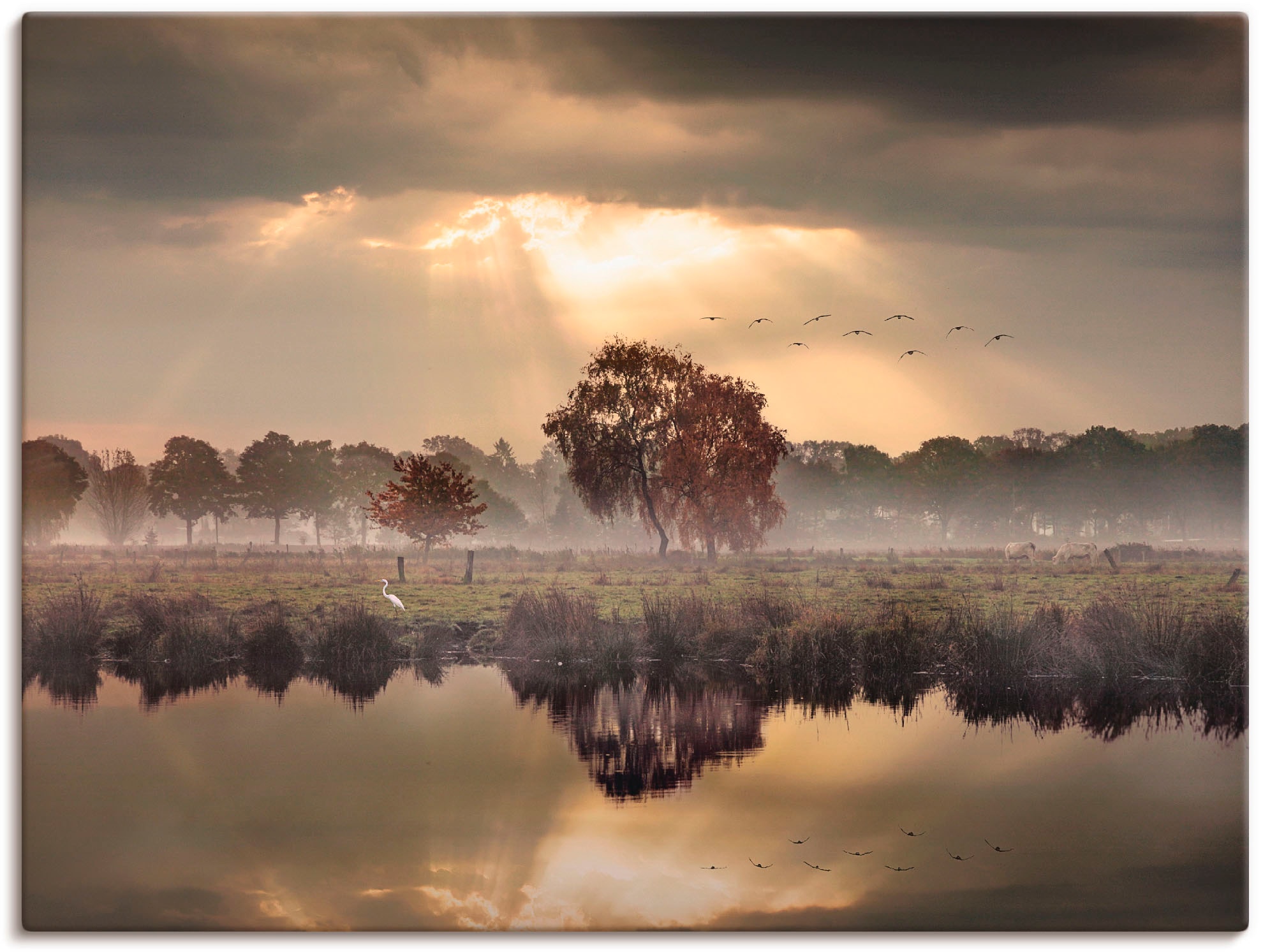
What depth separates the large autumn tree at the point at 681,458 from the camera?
21109 mm

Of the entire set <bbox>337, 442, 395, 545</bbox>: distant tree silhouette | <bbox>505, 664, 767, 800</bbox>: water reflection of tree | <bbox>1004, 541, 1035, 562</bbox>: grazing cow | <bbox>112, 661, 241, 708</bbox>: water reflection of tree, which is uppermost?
<bbox>337, 442, 395, 545</bbox>: distant tree silhouette

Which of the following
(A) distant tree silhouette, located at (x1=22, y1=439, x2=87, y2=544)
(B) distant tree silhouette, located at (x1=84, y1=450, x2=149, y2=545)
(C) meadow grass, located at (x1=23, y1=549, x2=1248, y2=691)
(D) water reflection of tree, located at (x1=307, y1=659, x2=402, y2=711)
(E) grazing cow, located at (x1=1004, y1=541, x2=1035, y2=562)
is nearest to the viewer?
(A) distant tree silhouette, located at (x1=22, y1=439, x2=87, y2=544)

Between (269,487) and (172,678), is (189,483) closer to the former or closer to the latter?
(269,487)

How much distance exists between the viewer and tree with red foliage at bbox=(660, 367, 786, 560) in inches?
848

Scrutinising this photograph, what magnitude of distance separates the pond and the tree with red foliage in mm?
12368

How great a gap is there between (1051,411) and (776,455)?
10760mm

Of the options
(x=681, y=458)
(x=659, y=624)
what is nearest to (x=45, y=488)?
(x=659, y=624)

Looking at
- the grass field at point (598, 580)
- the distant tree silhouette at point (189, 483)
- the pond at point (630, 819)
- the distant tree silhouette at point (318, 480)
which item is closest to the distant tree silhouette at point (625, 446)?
the grass field at point (598, 580)

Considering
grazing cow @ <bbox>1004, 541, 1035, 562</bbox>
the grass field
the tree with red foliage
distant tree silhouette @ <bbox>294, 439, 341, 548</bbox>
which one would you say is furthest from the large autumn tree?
grazing cow @ <bbox>1004, 541, 1035, 562</bbox>

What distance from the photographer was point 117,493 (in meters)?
15.3

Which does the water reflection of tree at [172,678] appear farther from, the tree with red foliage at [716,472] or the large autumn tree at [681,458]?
the tree with red foliage at [716,472]

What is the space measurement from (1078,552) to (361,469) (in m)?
19.0

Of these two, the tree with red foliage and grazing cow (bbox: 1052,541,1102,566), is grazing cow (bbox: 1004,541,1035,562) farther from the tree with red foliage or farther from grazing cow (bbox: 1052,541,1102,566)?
the tree with red foliage

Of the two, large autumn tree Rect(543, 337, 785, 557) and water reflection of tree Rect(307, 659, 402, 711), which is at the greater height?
large autumn tree Rect(543, 337, 785, 557)
